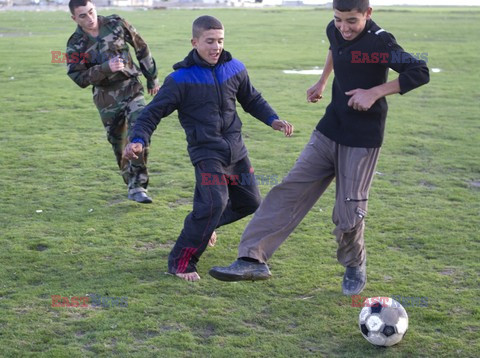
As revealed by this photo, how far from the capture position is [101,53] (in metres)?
6.98

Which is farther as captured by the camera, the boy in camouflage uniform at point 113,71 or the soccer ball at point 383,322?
the boy in camouflage uniform at point 113,71

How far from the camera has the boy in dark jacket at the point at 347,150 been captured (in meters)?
Answer: 4.60

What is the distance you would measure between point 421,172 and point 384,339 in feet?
14.7

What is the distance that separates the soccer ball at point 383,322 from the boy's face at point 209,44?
6.69 feet

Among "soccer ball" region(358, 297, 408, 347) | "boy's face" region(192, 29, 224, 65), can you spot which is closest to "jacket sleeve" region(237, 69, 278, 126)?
"boy's face" region(192, 29, 224, 65)

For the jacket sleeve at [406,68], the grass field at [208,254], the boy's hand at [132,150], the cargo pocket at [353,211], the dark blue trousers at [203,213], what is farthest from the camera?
the dark blue trousers at [203,213]

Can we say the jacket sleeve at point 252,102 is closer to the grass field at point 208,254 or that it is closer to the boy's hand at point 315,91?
the boy's hand at point 315,91

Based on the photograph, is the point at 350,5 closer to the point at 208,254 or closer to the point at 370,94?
the point at 370,94

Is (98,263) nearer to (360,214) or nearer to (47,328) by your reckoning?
(47,328)

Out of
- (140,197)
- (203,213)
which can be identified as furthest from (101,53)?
(203,213)

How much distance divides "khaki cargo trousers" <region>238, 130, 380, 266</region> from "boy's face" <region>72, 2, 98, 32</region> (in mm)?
2810

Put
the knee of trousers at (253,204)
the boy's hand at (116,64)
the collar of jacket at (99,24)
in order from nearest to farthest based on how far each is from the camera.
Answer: the knee of trousers at (253,204), the boy's hand at (116,64), the collar of jacket at (99,24)

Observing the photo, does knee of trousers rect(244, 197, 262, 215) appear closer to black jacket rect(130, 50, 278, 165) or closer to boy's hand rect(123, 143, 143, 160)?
black jacket rect(130, 50, 278, 165)

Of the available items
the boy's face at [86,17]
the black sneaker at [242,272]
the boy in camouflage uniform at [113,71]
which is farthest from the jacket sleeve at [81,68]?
the black sneaker at [242,272]
